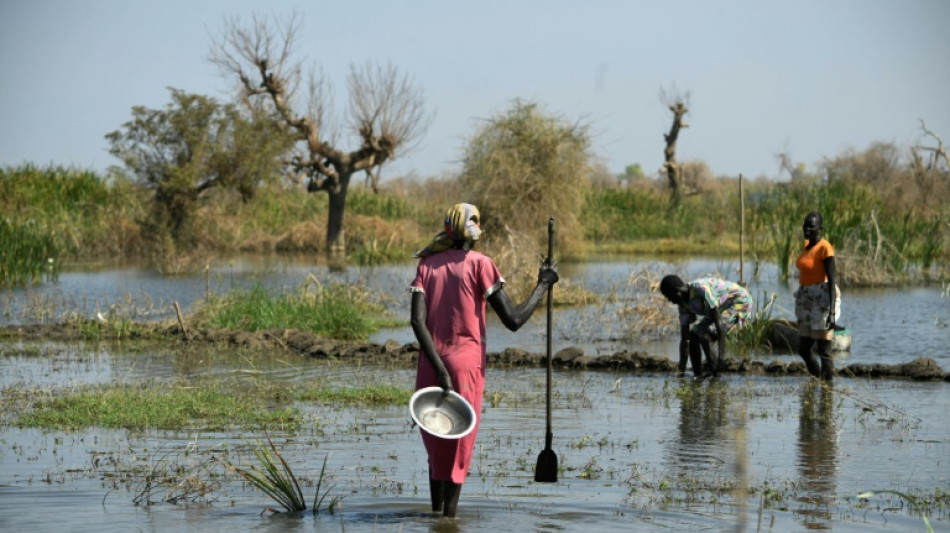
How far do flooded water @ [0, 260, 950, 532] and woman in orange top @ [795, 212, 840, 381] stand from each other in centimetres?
43

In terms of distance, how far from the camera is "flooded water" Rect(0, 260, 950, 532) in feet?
23.3

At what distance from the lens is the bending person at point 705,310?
1225cm

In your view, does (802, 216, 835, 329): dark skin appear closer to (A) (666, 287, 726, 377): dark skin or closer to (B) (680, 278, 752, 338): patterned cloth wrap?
(B) (680, 278, 752, 338): patterned cloth wrap

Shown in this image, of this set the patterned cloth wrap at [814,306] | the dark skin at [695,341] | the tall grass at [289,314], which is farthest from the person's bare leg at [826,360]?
the tall grass at [289,314]

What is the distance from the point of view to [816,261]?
11.7 metres

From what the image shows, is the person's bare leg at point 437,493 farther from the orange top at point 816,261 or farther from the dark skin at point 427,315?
the orange top at point 816,261

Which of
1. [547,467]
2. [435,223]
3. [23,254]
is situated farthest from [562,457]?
[435,223]

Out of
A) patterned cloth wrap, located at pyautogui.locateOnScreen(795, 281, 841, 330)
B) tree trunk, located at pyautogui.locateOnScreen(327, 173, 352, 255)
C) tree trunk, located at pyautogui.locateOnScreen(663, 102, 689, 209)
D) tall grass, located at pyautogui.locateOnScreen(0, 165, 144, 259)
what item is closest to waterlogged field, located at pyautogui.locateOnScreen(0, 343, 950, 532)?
patterned cloth wrap, located at pyautogui.locateOnScreen(795, 281, 841, 330)

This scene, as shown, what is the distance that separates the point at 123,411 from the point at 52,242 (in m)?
16.6

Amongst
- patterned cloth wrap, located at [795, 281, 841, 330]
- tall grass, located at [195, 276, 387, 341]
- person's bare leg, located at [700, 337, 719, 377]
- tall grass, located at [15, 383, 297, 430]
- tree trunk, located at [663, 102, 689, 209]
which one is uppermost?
tree trunk, located at [663, 102, 689, 209]

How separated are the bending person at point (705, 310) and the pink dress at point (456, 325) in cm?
574

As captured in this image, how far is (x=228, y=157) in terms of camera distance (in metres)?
35.3

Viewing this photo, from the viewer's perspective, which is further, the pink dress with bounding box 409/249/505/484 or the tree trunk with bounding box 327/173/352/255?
the tree trunk with bounding box 327/173/352/255

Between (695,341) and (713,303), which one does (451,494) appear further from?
(695,341)
